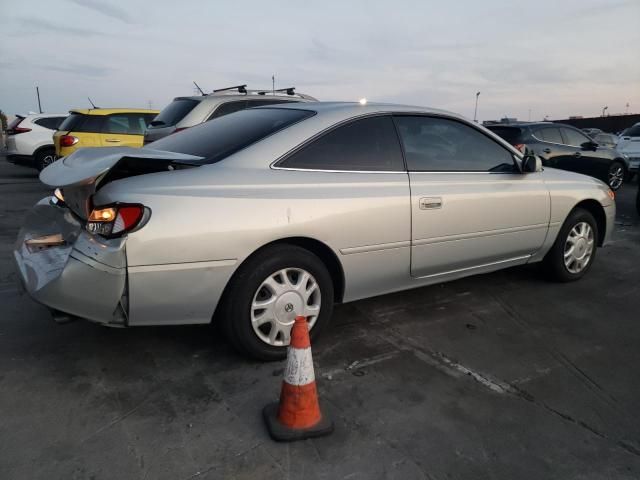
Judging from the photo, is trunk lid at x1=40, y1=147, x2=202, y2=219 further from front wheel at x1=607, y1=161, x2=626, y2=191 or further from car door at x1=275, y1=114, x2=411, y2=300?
front wheel at x1=607, y1=161, x2=626, y2=191

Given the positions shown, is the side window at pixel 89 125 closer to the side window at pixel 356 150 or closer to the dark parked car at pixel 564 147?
the dark parked car at pixel 564 147

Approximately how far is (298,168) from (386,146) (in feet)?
2.39

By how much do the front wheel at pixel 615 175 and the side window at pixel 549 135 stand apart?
199 cm

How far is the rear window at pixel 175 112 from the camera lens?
273 inches

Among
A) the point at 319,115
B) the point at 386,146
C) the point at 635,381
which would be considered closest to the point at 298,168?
the point at 319,115

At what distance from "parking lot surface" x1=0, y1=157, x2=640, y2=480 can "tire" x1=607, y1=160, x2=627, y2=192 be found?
24.9 ft

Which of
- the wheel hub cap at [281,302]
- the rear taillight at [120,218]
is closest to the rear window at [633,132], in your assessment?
the wheel hub cap at [281,302]

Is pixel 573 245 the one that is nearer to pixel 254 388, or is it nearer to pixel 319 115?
pixel 319 115

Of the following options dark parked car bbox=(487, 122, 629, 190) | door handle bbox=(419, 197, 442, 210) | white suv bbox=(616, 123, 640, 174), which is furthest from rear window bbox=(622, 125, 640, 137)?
door handle bbox=(419, 197, 442, 210)

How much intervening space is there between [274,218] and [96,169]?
935mm

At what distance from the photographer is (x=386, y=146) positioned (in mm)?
3357

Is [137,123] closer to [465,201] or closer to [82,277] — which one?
[465,201]

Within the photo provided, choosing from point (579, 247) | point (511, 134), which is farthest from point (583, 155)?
point (579, 247)

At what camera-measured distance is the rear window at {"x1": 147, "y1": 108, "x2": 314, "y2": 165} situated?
2996mm
